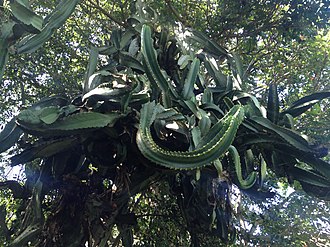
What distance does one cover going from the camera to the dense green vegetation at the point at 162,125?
2.22 m

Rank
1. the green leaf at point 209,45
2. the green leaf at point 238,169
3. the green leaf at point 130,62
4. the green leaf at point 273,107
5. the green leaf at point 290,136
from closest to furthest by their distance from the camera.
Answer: the green leaf at point 238,169
the green leaf at point 290,136
the green leaf at point 273,107
the green leaf at point 130,62
the green leaf at point 209,45

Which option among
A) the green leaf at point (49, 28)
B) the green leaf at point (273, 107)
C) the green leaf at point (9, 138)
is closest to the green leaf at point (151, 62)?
the green leaf at point (49, 28)

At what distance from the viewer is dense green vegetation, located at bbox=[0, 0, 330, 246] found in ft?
7.28

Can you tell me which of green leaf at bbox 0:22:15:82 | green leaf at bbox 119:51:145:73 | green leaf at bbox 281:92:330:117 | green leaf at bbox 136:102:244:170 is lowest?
green leaf at bbox 136:102:244:170

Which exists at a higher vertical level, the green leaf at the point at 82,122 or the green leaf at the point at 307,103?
the green leaf at the point at 307,103

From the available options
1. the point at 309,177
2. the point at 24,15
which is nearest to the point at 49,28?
the point at 24,15

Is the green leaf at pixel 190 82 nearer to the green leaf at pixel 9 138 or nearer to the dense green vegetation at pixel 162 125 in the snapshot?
the dense green vegetation at pixel 162 125

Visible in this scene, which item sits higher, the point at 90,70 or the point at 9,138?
the point at 90,70

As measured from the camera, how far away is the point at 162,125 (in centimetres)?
222

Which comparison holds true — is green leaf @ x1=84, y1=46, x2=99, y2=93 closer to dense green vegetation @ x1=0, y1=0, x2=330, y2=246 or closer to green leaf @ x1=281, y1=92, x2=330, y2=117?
dense green vegetation @ x1=0, y1=0, x2=330, y2=246

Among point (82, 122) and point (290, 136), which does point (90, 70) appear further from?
point (290, 136)

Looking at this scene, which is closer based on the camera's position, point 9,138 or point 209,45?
point 9,138

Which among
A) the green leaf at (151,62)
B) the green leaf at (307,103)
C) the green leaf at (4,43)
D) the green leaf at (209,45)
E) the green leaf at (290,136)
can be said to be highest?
the green leaf at (209,45)

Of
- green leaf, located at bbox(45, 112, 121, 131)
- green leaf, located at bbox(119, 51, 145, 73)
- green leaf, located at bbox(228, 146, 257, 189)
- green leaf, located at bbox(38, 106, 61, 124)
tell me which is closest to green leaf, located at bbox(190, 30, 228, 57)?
green leaf, located at bbox(119, 51, 145, 73)
